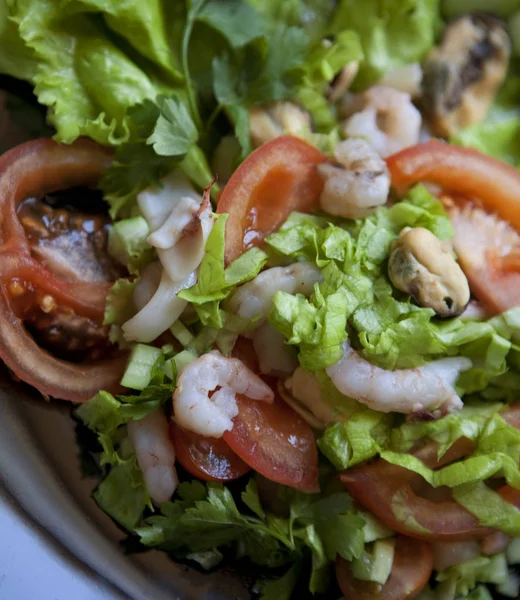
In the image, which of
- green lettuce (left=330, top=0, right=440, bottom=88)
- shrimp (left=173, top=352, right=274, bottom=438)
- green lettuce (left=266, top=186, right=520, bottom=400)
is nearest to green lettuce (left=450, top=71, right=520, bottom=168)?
green lettuce (left=330, top=0, right=440, bottom=88)

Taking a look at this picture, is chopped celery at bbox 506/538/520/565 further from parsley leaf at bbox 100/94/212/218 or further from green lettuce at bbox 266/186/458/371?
parsley leaf at bbox 100/94/212/218

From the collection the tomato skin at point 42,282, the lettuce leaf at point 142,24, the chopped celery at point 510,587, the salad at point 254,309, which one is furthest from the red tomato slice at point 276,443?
the lettuce leaf at point 142,24

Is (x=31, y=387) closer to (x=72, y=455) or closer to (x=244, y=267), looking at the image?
(x=72, y=455)

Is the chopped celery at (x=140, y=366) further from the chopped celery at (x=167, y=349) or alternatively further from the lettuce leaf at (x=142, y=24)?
the lettuce leaf at (x=142, y=24)

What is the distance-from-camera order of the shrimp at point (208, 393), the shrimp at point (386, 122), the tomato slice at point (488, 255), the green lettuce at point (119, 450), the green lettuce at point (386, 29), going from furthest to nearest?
the green lettuce at point (386, 29) < the shrimp at point (386, 122) < the tomato slice at point (488, 255) < the green lettuce at point (119, 450) < the shrimp at point (208, 393)

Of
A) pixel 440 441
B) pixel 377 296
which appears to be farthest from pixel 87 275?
pixel 440 441

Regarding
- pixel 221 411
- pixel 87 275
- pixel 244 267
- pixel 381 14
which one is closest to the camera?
pixel 221 411
